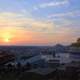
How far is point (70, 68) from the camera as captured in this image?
19094 millimetres

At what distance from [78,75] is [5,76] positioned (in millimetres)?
6468

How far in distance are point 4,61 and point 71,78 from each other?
13.8 meters

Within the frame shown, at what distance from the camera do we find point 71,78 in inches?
663

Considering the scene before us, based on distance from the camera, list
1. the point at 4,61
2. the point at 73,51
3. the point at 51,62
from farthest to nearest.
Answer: the point at 73,51 → the point at 4,61 → the point at 51,62

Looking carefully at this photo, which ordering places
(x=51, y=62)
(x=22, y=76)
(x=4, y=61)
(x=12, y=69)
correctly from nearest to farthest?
(x=22, y=76)
(x=12, y=69)
(x=51, y=62)
(x=4, y=61)

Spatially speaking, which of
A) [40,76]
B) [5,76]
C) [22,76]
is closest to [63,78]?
[40,76]

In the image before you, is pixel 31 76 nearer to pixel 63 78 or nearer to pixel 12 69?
pixel 63 78

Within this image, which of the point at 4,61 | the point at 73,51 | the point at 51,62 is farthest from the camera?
the point at 73,51

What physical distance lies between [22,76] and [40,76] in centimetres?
191

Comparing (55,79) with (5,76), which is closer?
(55,79)

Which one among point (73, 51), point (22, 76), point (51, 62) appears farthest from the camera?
point (73, 51)

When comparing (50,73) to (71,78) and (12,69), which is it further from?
(12,69)

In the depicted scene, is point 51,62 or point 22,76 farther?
point 51,62

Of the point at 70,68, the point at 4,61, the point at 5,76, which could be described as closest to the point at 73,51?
the point at 4,61
